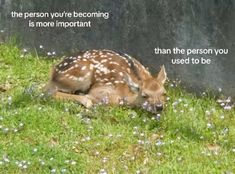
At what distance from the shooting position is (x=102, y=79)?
32.9 feet

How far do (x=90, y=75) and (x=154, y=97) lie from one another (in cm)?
97

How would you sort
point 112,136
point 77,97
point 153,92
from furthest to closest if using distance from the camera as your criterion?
point 77,97 → point 153,92 → point 112,136

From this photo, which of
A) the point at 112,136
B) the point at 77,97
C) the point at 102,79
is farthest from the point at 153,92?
the point at 112,136

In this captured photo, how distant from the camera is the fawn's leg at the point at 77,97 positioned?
31.4 feet

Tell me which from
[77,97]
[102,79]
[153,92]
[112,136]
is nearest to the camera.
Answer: [112,136]

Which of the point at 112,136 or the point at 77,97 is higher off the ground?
the point at 77,97

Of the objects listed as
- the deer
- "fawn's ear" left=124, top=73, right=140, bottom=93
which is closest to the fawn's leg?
the deer

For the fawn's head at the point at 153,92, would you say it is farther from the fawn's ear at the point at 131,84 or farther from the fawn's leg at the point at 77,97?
the fawn's leg at the point at 77,97

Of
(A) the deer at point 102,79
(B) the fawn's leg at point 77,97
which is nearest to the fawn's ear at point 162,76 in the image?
(A) the deer at point 102,79

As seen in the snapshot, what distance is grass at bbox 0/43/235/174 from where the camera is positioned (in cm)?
791

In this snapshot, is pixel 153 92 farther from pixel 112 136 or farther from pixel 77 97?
pixel 112 136

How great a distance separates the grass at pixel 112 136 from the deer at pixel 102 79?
237mm

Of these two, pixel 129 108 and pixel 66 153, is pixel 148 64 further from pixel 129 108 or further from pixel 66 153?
pixel 66 153

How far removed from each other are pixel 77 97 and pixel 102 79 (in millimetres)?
473
